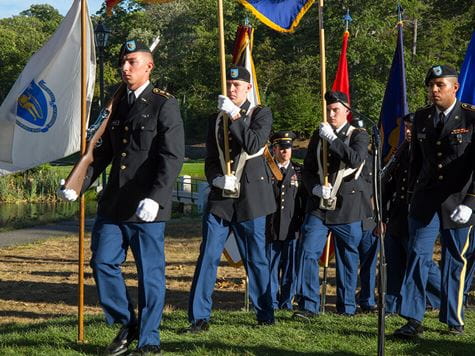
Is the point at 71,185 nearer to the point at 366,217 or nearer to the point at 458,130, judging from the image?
the point at 458,130

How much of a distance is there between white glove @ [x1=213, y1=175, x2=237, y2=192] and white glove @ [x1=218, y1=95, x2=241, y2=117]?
0.65 metres

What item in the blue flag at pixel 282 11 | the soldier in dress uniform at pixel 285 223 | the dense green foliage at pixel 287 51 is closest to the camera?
the blue flag at pixel 282 11

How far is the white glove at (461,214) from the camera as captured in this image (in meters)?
6.52

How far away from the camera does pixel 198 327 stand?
7.03 m

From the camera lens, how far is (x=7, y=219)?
83.4 ft

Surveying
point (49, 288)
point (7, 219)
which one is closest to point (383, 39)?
point (7, 219)

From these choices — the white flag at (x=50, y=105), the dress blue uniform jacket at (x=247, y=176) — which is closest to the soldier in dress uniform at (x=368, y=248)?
the dress blue uniform jacket at (x=247, y=176)

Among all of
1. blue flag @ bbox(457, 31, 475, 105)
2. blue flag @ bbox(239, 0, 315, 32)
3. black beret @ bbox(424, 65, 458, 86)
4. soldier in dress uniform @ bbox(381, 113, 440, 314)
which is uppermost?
blue flag @ bbox(239, 0, 315, 32)

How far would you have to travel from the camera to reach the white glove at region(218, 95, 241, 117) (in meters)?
6.73

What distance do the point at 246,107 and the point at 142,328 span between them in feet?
7.09

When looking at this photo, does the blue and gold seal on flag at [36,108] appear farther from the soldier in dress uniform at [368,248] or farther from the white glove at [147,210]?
the soldier in dress uniform at [368,248]

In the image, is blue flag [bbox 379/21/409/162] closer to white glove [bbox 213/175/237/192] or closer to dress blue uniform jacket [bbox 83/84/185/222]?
white glove [bbox 213/175/237/192]

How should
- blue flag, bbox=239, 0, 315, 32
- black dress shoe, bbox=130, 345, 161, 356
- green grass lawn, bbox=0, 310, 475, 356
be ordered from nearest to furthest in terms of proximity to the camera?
black dress shoe, bbox=130, 345, 161, 356 → green grass lawn, bbox=0, 310, 475, 356 → blue flag, bbox=239, 0, 315, 32

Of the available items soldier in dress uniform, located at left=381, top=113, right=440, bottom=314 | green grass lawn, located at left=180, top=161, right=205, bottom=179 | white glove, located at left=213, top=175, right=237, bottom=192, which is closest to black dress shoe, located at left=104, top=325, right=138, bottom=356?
white glove, located at left=213, top=175, right=237, bottom=192
